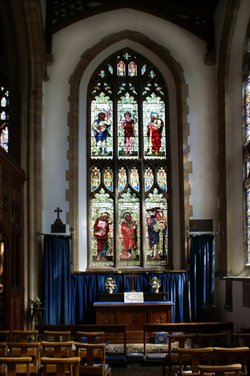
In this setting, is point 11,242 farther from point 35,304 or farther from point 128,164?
point 128,164

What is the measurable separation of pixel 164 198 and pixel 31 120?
12.5 feet

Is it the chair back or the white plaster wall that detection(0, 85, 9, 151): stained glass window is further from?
the chair back

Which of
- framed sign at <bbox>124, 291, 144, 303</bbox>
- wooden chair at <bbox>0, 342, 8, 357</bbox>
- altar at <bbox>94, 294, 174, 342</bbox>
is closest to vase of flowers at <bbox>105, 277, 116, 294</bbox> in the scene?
framed sign at <bbox>124, 291, 144, 303</bbox>

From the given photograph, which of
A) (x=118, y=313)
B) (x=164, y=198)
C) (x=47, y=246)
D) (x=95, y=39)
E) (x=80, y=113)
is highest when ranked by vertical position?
(x=95, y=39)

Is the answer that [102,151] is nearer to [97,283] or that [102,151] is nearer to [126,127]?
[126,127]

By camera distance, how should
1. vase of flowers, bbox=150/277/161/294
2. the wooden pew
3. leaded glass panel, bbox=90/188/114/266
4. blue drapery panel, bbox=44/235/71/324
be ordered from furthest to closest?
leaded glass panel, bbox=90/188/114/266 → vase of flowers, bbox=150/277/161/294 → blue drapery panel, bbox=44/235/71/324 → the wooden pew

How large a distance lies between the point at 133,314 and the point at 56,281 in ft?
6.57

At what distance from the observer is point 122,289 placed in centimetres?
1469

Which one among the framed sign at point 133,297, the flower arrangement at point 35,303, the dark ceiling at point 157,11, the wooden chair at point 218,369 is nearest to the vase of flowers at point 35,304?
the flower arrangement at point 35,303

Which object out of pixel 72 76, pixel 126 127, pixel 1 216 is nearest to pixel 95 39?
pixel 72 76

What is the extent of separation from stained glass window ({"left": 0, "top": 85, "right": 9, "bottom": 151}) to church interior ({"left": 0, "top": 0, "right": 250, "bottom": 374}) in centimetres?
4

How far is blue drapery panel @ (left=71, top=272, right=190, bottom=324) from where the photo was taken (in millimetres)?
14531

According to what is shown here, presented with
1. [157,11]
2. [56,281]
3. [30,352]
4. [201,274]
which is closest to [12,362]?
[30,352]

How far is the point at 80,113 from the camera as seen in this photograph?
51.4ft
